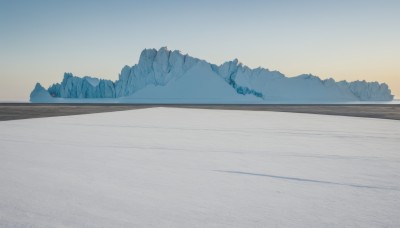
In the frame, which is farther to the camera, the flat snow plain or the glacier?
the glacier

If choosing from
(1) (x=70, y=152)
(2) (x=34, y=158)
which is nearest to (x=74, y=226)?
(2) (x=34, y=158)

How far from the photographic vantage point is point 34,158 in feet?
15.2

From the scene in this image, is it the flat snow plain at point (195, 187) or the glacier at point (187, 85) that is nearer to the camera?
the flat snow plain at point (195, 187)

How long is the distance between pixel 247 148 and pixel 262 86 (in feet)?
268

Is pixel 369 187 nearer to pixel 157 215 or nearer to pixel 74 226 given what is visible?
pixel 157 215

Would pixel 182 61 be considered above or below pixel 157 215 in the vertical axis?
above

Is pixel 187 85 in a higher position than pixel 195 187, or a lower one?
higher

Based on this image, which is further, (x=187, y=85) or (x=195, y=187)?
(x=187, y=85)

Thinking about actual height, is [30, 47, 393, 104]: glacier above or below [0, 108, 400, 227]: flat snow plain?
above

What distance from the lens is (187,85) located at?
68625 millimetres

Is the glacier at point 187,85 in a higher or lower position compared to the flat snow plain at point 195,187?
higher

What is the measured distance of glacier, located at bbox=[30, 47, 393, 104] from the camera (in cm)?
6869

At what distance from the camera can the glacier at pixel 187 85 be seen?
225ft

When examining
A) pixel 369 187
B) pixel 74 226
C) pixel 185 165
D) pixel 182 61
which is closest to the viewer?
pixel 74 226
